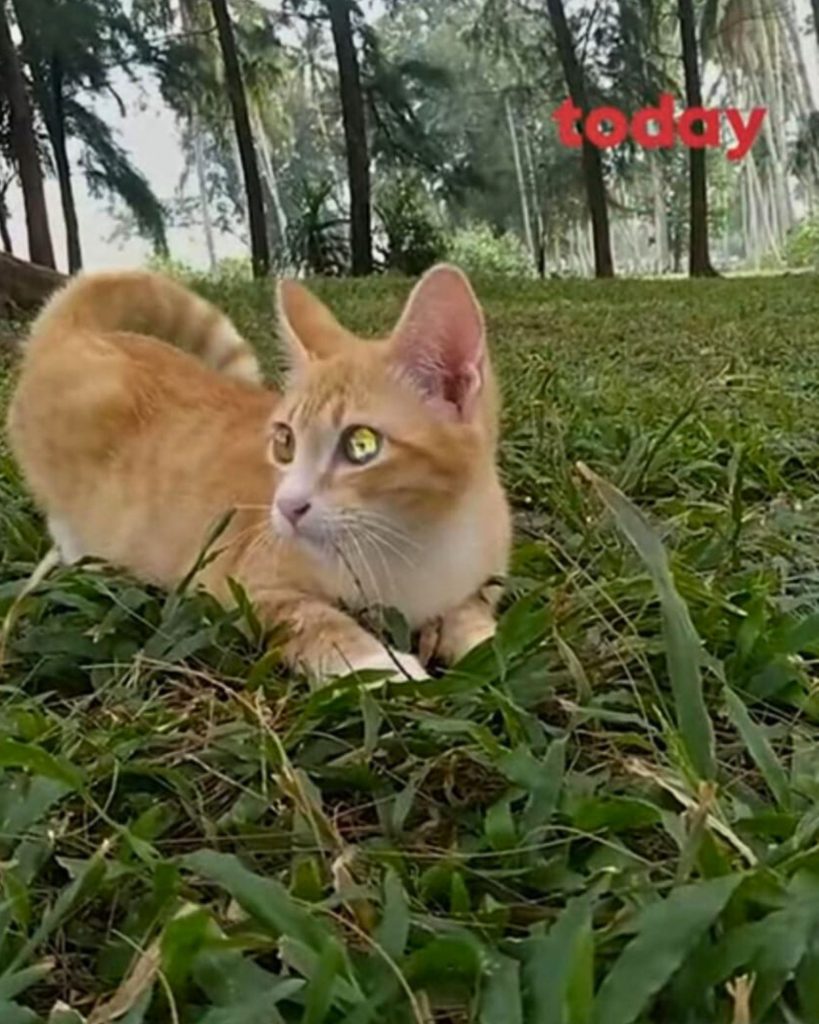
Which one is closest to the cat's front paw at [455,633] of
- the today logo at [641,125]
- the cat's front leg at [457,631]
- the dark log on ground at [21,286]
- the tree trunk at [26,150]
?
the cat's front leg at [457,631]

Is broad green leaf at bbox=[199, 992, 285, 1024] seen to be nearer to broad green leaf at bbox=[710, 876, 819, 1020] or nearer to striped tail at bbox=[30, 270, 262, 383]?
broad green leaf at bbox=[710, 876, 819, 1020]

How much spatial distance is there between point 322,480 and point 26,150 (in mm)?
6512

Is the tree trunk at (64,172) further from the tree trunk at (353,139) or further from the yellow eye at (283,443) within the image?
the yellow eye at (283,443)

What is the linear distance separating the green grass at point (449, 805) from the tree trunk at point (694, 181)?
8150 mm

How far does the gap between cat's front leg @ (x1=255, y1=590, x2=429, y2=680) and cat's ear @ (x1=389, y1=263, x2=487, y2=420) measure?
0.20 meters

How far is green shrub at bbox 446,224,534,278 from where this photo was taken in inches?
352

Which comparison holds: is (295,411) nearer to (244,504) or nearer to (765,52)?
(244,504)

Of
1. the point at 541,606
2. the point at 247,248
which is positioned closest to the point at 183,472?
the point at 541,606

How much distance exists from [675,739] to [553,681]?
0.17 meters

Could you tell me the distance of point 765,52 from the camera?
1133cm

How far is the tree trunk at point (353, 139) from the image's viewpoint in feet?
27.5

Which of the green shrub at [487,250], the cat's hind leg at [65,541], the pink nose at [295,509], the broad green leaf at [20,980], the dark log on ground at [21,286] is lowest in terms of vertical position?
the broad green leaf at [20,980]

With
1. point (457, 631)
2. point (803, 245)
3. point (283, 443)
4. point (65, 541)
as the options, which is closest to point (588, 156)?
point (803, 245)

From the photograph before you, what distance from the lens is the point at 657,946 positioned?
2.04 ft
